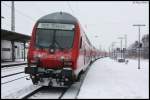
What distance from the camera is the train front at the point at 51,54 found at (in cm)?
1470

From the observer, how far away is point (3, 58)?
45.4 metres

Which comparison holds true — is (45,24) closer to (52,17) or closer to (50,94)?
(52,17)

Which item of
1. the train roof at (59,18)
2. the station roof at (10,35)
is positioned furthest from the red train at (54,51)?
the station roof at (10,35)

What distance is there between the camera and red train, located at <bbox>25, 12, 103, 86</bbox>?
1471 cm

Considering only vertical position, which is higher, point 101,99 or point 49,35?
point 49,35

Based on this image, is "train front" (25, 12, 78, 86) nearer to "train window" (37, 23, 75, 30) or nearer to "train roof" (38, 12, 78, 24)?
"train window" (37, 23, 75, 30)

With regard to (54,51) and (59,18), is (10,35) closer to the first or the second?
(59,18)

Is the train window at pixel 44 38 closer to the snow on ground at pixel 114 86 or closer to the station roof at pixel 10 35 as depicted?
the snow on ground at pixel 114 86

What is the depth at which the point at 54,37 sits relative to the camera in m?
15.3

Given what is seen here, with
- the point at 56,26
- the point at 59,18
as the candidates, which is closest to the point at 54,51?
the point at 56,26

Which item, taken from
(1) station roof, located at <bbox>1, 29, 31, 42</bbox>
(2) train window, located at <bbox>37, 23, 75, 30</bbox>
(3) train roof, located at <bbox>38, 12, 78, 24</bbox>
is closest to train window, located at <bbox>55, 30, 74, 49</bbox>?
(2) train window, located at <bbox>37, 23, 75, 30</bbox>

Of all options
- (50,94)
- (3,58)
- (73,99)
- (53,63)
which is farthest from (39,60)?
(3,58)

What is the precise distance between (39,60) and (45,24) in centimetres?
161

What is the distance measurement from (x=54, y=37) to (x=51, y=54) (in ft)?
2.61
